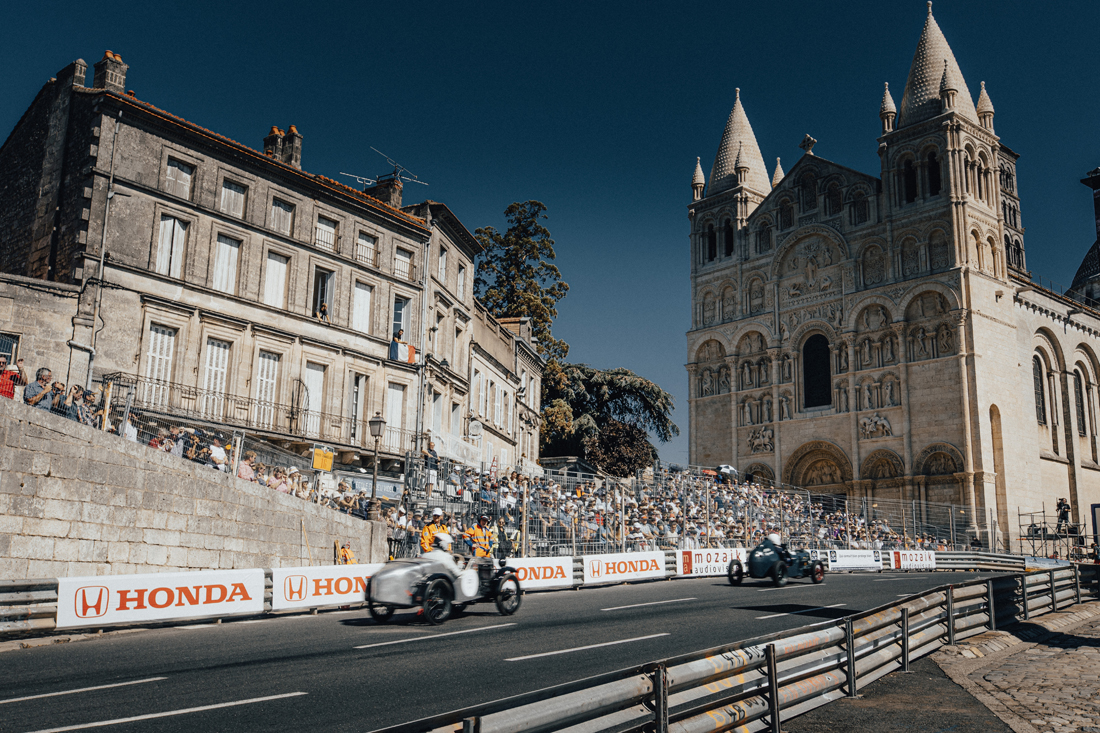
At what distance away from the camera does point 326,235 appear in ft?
94.7

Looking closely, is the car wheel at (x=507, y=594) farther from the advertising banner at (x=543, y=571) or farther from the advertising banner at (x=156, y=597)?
the advertising banner at (x=543, y=571)

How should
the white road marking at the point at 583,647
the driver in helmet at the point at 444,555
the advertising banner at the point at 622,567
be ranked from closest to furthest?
the white road marking at the point at 583,647
the driver in helmet at the point at 444,555
the advertising banner at the point at 622,567

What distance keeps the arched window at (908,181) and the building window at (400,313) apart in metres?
34.2

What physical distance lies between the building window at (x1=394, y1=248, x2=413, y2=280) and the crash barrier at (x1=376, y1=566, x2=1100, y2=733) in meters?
22.8

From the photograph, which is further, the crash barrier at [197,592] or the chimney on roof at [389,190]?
the chimney on roof at [389,190]

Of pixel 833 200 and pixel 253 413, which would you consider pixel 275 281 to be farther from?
pixel 833 200

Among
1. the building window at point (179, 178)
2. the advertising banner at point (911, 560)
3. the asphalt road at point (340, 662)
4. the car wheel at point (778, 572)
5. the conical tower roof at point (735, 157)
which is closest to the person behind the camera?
the asphalt road at point (340, 662)

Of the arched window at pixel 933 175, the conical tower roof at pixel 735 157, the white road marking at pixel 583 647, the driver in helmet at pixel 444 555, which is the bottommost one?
the white road marking at pixel 583 647

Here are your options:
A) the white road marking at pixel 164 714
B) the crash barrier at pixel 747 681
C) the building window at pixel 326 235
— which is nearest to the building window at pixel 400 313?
the building window at pixel 326 235

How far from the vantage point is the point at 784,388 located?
2153 inches

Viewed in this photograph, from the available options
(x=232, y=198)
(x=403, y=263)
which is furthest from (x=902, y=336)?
(x=232, y=198)

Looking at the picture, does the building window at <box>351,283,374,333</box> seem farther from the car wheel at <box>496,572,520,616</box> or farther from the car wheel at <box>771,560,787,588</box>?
the car wheel at <box>496,572,520,616</box>

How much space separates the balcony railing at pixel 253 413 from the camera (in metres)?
23.0

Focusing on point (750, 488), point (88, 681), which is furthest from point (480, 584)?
point (750, 488)
